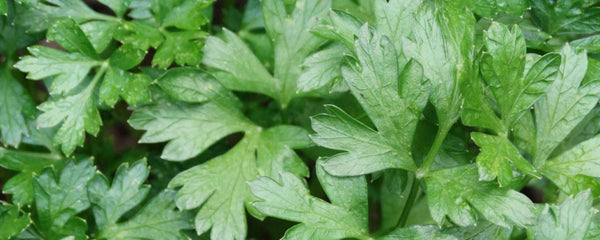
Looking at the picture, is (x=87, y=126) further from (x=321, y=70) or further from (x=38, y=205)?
(x=321, y=70)

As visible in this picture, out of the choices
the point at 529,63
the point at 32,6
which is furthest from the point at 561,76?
the point at 32,6

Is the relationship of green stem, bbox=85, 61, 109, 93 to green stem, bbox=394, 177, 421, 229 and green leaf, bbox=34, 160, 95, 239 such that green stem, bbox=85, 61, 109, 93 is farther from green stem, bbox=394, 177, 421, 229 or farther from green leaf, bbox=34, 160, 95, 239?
green stem, bbox=394, 177, 421, 229

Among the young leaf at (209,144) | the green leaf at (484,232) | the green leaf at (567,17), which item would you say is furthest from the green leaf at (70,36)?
the green leaf at (567,17)

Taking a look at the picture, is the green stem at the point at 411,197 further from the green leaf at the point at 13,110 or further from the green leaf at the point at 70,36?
the green leaf at the point at 13,110

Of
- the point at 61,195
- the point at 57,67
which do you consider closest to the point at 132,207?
the point at 61,195

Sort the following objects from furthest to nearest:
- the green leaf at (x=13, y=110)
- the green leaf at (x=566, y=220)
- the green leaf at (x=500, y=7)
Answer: the green leaf at (x=13, y=110) → the green leaf at (x=500, y=7) → the green leaf at (x=566, y=220)

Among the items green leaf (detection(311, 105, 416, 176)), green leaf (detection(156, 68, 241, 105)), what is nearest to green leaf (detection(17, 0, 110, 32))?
green leaf (detection(156, 68, 241, 105))

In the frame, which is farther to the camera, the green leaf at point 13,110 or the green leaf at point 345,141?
the green leaf at point 13,110
